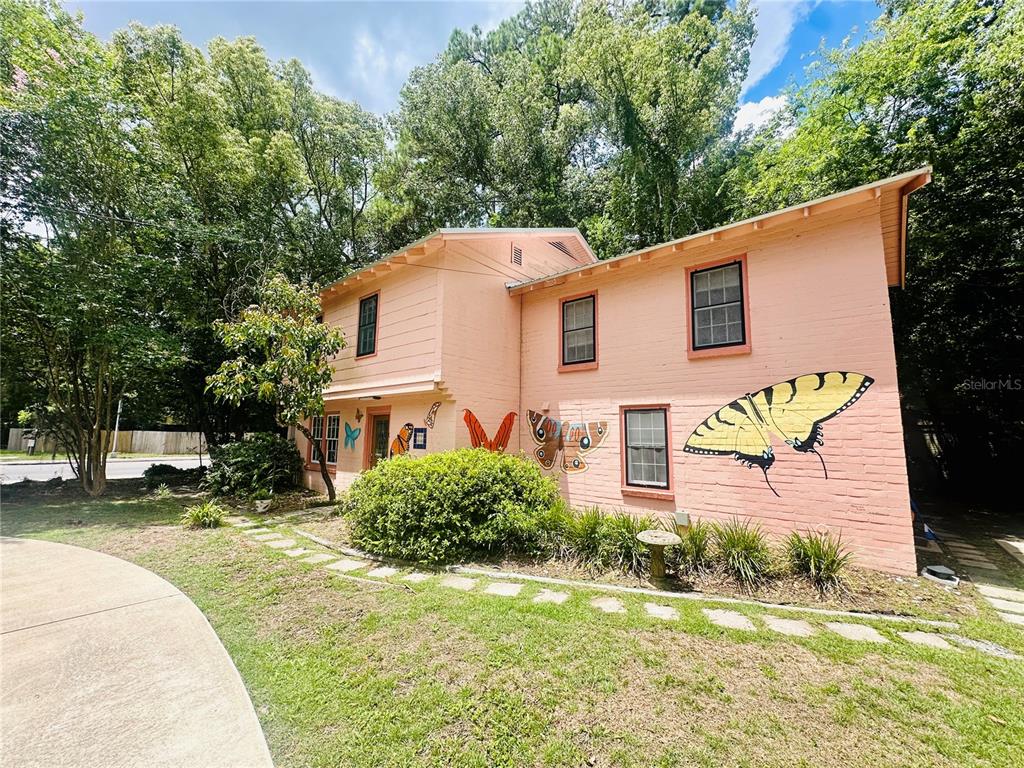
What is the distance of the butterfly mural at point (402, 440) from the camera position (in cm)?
912

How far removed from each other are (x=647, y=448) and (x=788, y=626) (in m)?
3.79

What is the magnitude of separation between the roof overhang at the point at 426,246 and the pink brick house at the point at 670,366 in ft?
0.18

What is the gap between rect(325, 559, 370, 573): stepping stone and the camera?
18.1ft

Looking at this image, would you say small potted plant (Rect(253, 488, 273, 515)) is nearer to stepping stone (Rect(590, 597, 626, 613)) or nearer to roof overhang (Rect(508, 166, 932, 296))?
stepping stone (Rect(590, 597, 626, 613))

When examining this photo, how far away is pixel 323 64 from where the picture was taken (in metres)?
12.8

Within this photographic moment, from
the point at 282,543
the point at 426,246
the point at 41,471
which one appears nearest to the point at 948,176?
the point at 426,246

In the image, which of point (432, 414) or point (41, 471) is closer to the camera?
point (432, 414)

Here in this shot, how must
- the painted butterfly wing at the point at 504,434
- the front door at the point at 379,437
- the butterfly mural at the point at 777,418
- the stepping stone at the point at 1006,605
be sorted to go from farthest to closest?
the front door at the point at 379,437 < the painted butterfly wing at the point at 504,434 < the butterfly mural at the point at 777,418 < the stepping stone at the point at 1006,605

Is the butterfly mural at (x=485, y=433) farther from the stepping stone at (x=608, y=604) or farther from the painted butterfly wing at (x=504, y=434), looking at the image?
the stepping stone at (x=608, y=604)

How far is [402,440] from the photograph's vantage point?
30.3 feet

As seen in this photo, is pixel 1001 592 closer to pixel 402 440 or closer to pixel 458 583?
pixel 458 583

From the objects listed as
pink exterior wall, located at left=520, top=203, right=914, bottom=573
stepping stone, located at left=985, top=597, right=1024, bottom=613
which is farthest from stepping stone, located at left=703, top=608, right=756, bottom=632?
stepping stone, located at left=985, top=597, right=1024, bottom=613

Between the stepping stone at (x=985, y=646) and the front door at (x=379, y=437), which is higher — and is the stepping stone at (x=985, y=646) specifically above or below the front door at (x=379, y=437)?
below

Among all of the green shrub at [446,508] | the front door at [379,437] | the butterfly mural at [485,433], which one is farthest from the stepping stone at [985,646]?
the front door at [379,437]
